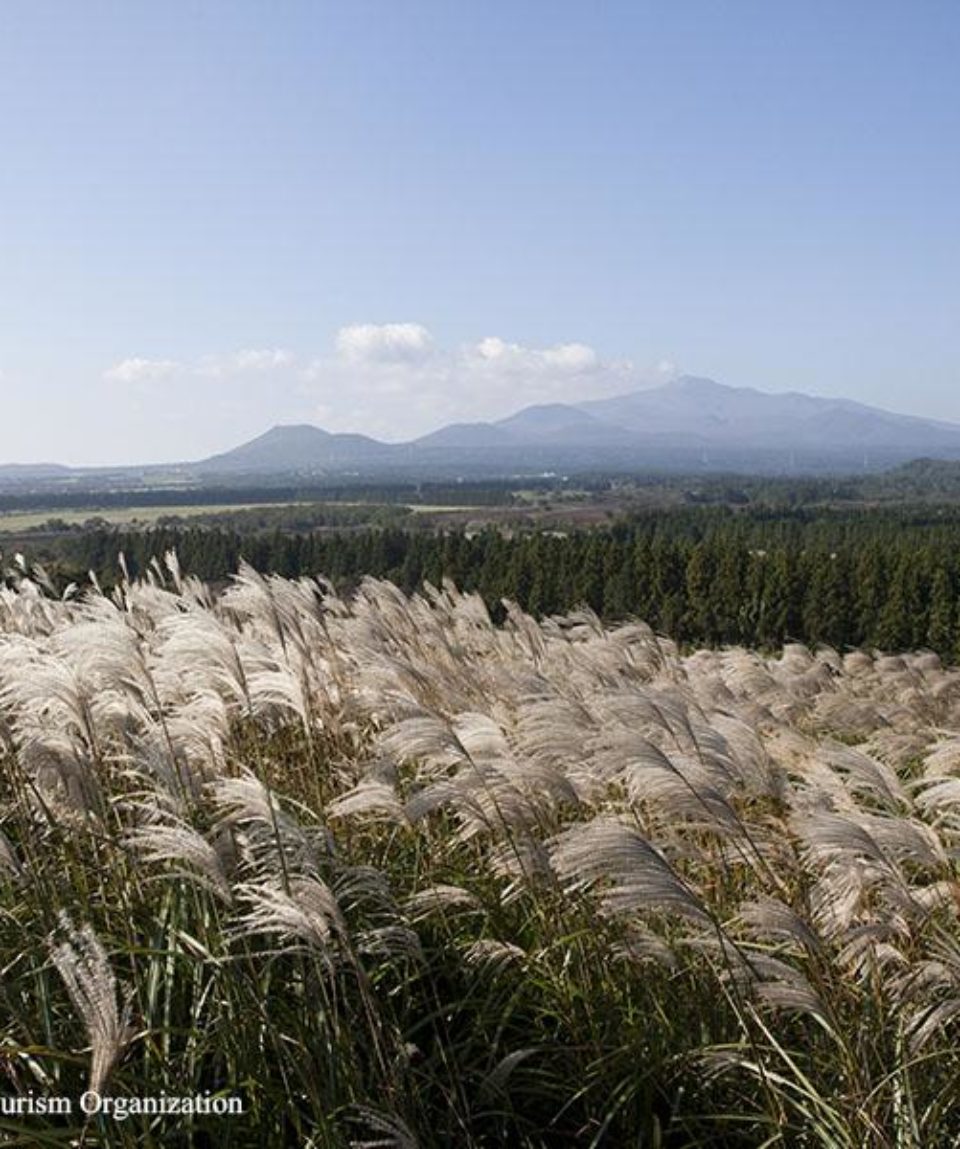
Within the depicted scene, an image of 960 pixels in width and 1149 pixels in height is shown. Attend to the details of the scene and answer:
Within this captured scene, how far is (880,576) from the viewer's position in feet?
184

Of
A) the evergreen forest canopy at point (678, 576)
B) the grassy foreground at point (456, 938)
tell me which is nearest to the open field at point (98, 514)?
the evergreen forest canopy at point (678, 576)

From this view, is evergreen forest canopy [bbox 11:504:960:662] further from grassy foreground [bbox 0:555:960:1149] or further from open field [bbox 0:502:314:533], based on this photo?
open field [bbox 0:502:314:533]

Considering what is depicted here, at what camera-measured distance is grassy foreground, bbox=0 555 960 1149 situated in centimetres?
264

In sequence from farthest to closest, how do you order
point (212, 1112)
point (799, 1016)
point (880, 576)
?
point (880, 576), point (799, 1016), point (212, 1112)

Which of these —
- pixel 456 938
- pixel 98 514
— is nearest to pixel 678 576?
pixel 456 938

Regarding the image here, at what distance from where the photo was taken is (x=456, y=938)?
3826 mm

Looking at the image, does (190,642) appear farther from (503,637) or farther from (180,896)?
(503,637)

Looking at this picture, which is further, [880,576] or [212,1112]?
[880,576]

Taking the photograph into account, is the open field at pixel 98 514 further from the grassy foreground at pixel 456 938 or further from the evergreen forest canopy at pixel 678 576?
the grassy foreground at pixel 456 938

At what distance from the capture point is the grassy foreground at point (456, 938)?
8.67ft

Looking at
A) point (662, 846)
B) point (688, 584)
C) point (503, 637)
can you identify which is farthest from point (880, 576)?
point (662, 846)

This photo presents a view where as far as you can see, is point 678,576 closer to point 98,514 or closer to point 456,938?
point 456,938

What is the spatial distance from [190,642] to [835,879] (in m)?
2.76

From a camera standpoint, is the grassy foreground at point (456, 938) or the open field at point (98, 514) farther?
the open field at point (98, 514)
